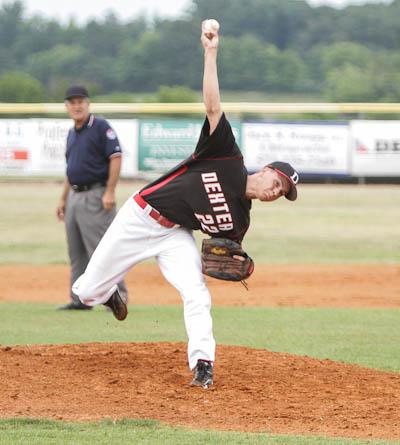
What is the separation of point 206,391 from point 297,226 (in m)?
12.4

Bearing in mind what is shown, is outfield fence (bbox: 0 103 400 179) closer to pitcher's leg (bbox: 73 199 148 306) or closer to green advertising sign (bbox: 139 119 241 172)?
green advertising sign (bbox: 139 119 241 172)

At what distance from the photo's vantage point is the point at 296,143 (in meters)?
22.4

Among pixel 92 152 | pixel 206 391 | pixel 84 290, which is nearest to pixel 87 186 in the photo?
pixel 92 152

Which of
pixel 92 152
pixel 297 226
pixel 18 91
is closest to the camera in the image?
pixel 92 152

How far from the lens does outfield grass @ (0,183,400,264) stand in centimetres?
1423

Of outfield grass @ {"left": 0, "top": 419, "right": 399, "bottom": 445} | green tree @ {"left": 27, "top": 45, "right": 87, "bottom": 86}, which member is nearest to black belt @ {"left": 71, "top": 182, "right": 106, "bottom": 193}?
outfield grass @ {"left": 0, "top": 419, "right": 399, "bottom": 445}

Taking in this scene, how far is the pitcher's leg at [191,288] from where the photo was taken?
5.72 m

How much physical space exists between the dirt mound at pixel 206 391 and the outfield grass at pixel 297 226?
6.72 metres

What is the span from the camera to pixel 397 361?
277 inches

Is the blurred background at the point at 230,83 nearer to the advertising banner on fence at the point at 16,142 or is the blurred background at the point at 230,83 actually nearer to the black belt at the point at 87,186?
the advertising banner on fence at the point at 16,142

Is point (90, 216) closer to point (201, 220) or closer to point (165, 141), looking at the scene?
point (201, 220)

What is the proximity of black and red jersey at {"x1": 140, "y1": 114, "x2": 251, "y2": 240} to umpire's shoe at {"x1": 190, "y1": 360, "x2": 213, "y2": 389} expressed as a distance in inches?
28.2

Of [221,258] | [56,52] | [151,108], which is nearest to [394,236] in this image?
[151,108]

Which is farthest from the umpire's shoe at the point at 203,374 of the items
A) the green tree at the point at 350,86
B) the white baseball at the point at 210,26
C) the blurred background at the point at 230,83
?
the green tree at the point at 350,86
